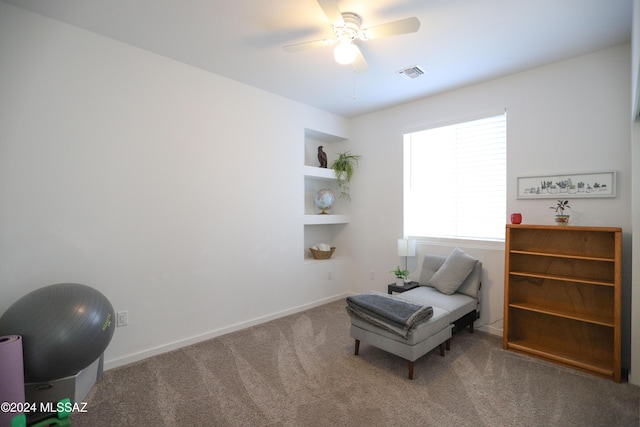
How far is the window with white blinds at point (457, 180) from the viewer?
3328 millimetres

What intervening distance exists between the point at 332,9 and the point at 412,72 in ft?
4.80

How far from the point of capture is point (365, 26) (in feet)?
7.70

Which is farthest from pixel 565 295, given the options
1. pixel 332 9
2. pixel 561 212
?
pixel 332 9

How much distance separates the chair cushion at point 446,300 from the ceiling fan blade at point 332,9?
2325 mm

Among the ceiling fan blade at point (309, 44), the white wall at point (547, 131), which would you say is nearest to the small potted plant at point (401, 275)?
the white wall at point (547, 131)

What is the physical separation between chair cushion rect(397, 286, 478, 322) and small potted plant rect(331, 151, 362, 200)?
1.89 metres

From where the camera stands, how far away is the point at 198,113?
3.02 m

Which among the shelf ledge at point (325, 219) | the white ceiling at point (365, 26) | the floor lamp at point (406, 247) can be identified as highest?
the white ceiling at point (365, 26)

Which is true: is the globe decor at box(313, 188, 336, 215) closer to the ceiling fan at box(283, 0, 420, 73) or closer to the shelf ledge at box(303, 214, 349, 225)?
the shelf ledge at box(303, 214, 349, 225)

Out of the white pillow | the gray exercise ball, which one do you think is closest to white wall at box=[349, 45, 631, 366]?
the white pillow

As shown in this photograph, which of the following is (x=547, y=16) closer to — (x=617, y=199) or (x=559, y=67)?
(x=559, y=67)

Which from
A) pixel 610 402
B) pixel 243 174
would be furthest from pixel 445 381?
pixel 243 174

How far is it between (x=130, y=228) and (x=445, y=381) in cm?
285

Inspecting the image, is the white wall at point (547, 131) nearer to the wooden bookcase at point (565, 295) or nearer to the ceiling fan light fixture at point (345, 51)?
the wooden bookcase at point (565, 295)
